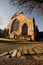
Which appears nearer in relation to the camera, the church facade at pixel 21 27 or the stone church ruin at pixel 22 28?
the stone church ruin at pixel 22 28

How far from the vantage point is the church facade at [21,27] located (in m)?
36.8

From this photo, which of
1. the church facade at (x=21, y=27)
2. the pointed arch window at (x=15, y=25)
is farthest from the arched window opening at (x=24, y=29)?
the pointed arch window at (x=15, y=25)

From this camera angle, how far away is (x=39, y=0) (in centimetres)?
888

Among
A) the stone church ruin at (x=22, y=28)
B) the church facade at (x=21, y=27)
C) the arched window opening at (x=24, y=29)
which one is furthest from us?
the arched window opening at (x=24, y=29)

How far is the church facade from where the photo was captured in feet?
121

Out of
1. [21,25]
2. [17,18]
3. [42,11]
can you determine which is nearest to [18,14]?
[17,18]

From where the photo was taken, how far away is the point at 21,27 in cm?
4041

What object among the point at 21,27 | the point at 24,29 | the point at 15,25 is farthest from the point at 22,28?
the point at 15,25

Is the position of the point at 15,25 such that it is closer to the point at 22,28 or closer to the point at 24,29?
the point at 22,28

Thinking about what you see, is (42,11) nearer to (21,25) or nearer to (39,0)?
(39,0)

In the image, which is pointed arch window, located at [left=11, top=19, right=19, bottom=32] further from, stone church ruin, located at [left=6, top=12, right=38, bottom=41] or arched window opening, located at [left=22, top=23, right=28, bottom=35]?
arched window opening, located at [left=22, top=23, right=28, bottom=35]

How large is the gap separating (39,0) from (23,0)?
4.65ft

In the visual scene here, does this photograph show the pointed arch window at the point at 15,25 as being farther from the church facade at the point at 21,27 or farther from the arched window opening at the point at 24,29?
the arched window opening at the point at 24,29

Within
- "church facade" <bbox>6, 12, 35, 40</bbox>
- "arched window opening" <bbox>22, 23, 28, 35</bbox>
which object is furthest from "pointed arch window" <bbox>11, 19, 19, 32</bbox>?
"arched window opening" <bbox>22, 23, 28, 35</bbox>
